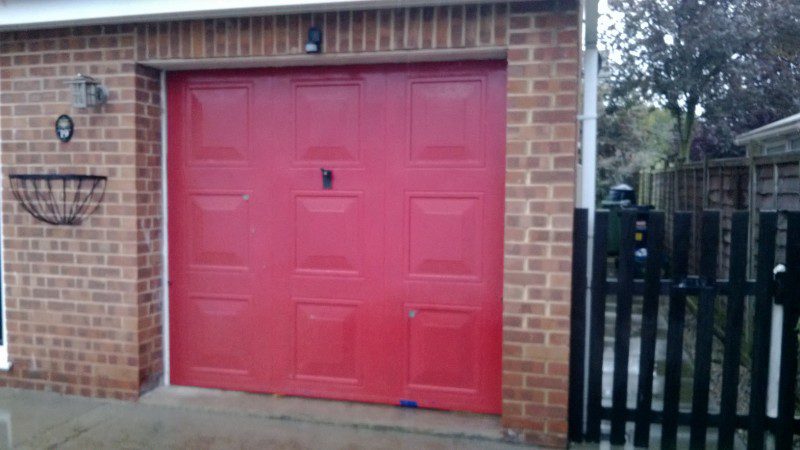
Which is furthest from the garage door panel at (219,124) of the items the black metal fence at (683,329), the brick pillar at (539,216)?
the black metal fence at (683,329)

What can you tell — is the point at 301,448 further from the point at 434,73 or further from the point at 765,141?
the point at 765,141

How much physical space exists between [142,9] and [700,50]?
13003 millimetres

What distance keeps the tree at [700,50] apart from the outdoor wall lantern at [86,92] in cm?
1281

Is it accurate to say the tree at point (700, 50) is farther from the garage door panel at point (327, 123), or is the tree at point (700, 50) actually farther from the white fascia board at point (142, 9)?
the white fascia board at point (142, 9)

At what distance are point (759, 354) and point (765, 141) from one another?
5.48m

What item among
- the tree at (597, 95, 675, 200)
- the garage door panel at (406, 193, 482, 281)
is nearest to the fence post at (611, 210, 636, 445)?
the garage door panel at (406, 193, 482, 281)

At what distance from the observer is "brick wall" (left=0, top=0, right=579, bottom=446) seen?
4.28m

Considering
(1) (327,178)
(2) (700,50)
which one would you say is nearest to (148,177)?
(1) (327,178)

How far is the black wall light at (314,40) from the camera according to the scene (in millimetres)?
4547

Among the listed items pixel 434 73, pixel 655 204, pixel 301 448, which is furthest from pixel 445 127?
pixel 655 204

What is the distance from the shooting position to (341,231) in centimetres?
491

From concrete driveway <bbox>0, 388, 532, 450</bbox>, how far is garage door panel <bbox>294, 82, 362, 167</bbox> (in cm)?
168

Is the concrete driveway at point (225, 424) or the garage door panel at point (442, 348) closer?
the concrete driveway at point (225, 424)

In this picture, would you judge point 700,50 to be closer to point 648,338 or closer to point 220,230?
Result: point 648,338
